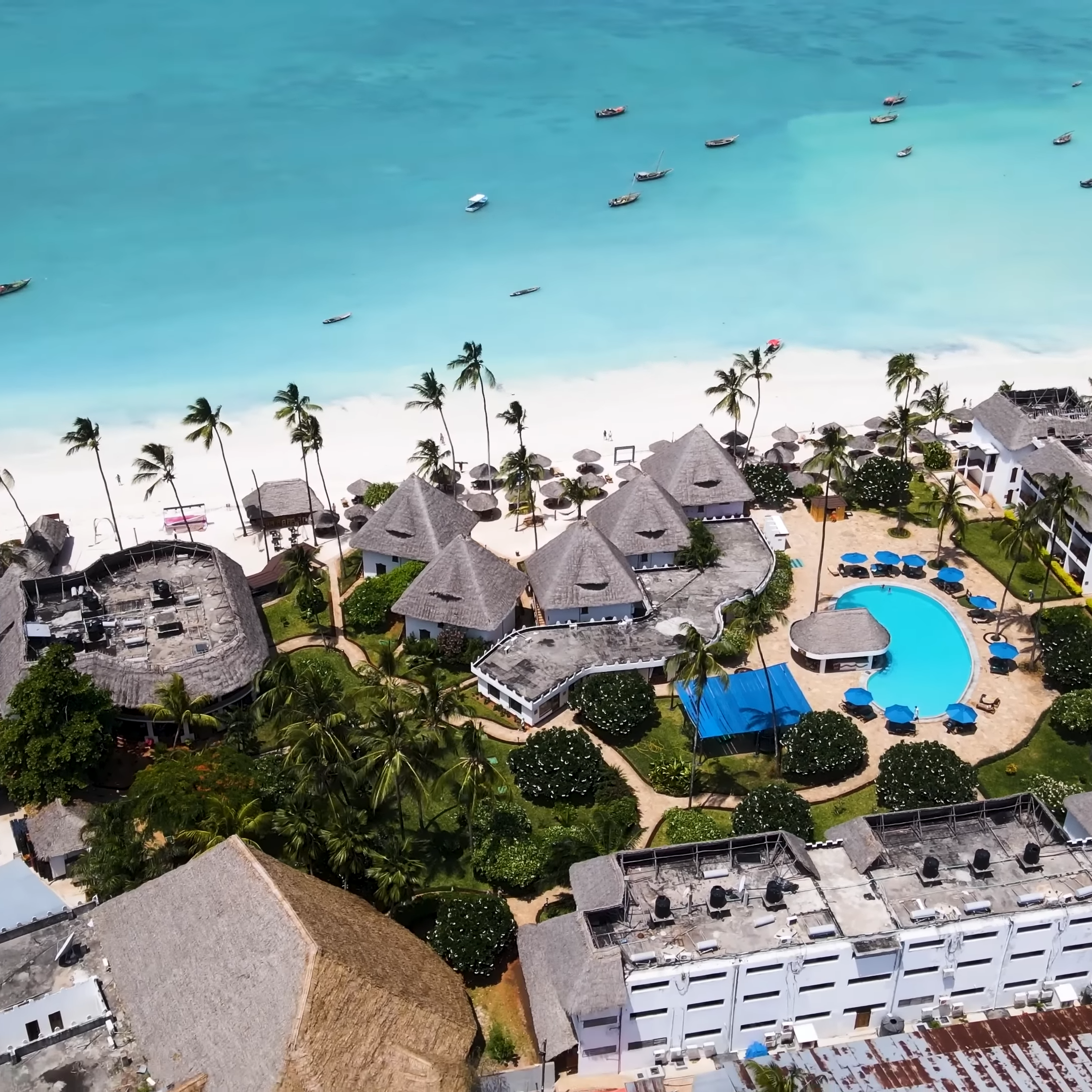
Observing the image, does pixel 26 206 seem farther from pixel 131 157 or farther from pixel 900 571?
pixel 900 571

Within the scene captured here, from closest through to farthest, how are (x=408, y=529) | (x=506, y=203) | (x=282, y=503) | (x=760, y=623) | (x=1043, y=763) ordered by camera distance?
(x=1043, y=763)
(x=760, y=623)
(x=408, y=529)
(x=282, y=503)
(x=506, y=203)

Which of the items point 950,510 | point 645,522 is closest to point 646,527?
point 645,522

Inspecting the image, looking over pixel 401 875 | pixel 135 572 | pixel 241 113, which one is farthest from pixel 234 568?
pixel 241 113

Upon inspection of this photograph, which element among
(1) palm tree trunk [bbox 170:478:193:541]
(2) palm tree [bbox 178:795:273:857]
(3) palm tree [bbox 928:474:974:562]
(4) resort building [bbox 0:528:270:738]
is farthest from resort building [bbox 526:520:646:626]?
(1) palm tree trunk [bbox 170:478:193:541]

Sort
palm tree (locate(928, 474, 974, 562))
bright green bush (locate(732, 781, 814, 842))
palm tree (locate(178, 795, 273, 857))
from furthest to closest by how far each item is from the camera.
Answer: palm tree (locate(928, 474, 974, 562))
bright green bush (locate(732, 781, 814, 842))
palm tree (locate(178, 795, 273, 857))

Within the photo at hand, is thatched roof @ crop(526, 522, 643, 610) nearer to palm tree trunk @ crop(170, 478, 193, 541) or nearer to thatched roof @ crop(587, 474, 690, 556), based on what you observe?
thatched roof @ crop(587, 474, 690, 556)

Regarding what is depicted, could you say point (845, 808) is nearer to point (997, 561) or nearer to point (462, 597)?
point (462, 597)

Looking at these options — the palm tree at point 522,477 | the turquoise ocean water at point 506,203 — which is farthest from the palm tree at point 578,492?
the turquoise ocean water at point 506,203
